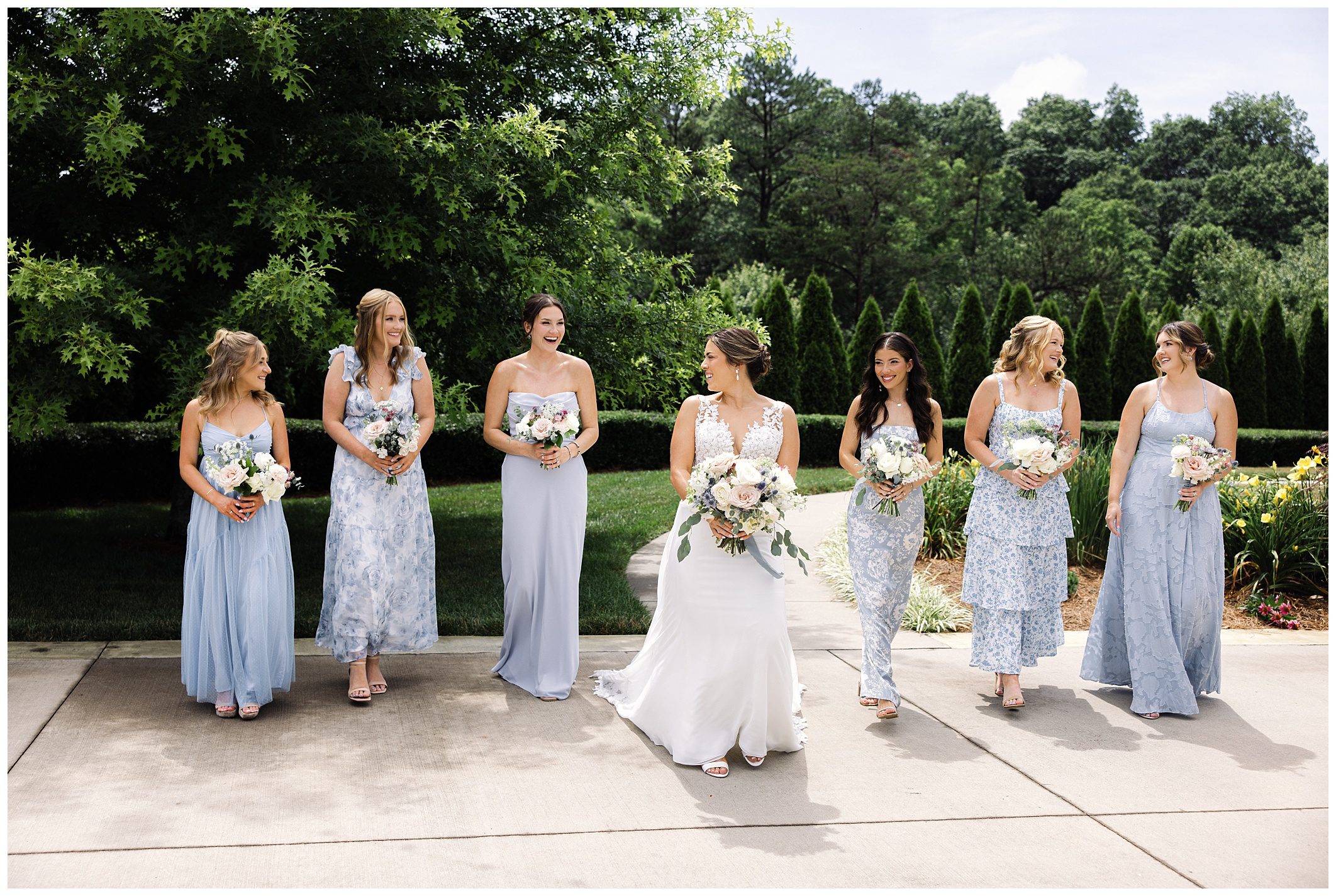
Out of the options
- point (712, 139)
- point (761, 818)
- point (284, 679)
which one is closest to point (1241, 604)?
point (761, 818)

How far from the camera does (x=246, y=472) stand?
5.29m

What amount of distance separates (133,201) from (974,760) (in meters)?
7.03

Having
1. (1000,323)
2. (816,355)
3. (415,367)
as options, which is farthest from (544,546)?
(1000,323)

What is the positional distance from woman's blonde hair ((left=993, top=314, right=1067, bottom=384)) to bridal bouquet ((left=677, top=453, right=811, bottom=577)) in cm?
166

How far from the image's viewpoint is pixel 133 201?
8.05 metres

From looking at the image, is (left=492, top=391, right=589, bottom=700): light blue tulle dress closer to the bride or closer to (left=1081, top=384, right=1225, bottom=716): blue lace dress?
the bride

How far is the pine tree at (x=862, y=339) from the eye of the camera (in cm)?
2364

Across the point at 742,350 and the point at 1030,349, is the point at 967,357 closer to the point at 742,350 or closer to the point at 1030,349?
the point at 1030,349

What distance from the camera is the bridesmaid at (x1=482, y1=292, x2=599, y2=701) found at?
19.5 feet

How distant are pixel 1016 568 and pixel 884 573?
30.7 inches

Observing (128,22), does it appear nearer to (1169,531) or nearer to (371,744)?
(371,744)

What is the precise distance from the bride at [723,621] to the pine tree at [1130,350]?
22.3m

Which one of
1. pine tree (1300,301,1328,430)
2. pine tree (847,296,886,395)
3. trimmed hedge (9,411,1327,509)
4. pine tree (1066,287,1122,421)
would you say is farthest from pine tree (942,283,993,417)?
pine tree (1300,301,1328,430)

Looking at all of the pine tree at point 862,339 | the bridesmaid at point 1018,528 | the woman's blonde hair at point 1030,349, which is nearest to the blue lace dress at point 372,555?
the bridesmaid at point 1018,528
